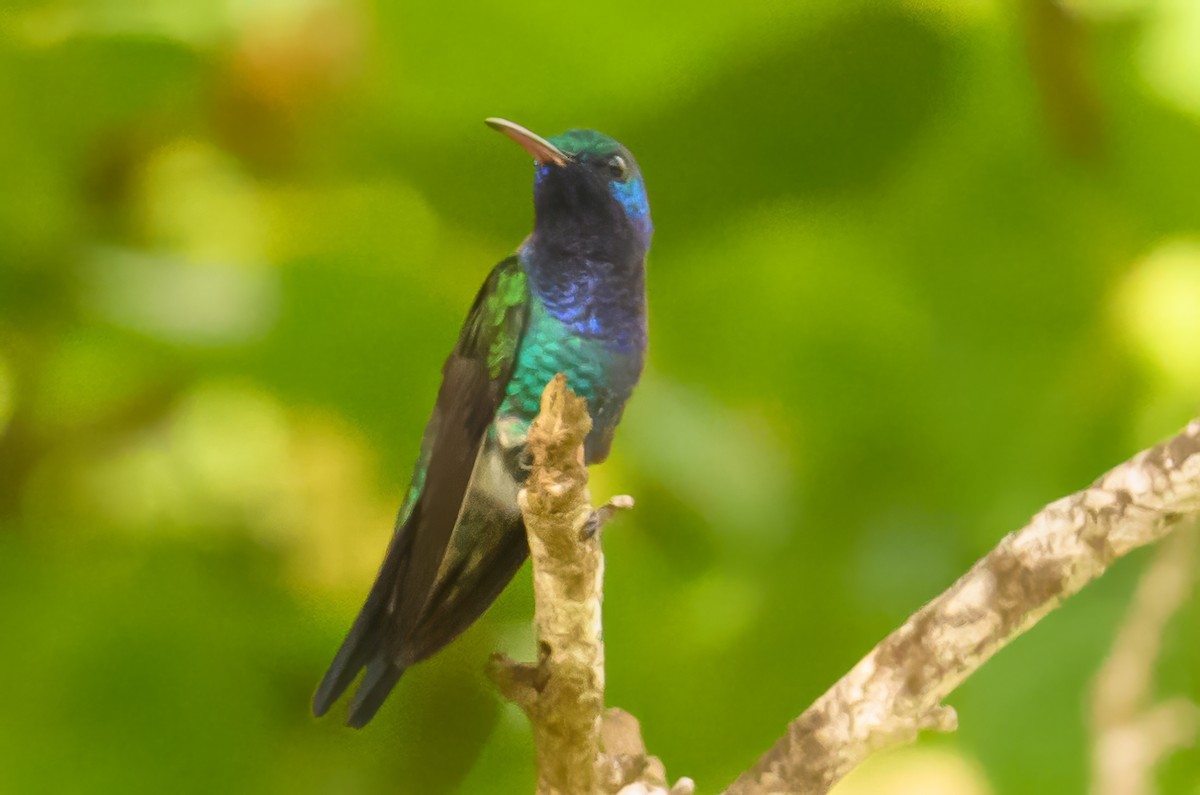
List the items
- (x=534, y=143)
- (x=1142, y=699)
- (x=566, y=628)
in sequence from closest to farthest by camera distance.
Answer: (x=566, y=628)
(x=534, y=143)
(x=1142, y=699)

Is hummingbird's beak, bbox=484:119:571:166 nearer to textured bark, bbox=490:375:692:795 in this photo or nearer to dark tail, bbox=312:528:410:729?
textured bark, bbox=490:375:692:795

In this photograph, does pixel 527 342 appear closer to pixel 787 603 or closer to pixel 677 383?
pixel 677 383

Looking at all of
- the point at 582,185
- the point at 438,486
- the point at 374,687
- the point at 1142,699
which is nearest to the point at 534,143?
the point at 582,185

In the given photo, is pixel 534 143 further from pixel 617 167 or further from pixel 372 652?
pixel 372 652

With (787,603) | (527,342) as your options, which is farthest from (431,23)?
(787,603)

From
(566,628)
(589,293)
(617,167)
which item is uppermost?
(617,167)

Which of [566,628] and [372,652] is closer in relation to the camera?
[566,628]

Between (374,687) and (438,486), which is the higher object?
(438,486)

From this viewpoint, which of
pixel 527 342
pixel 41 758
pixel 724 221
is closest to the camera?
pixel 527 342
